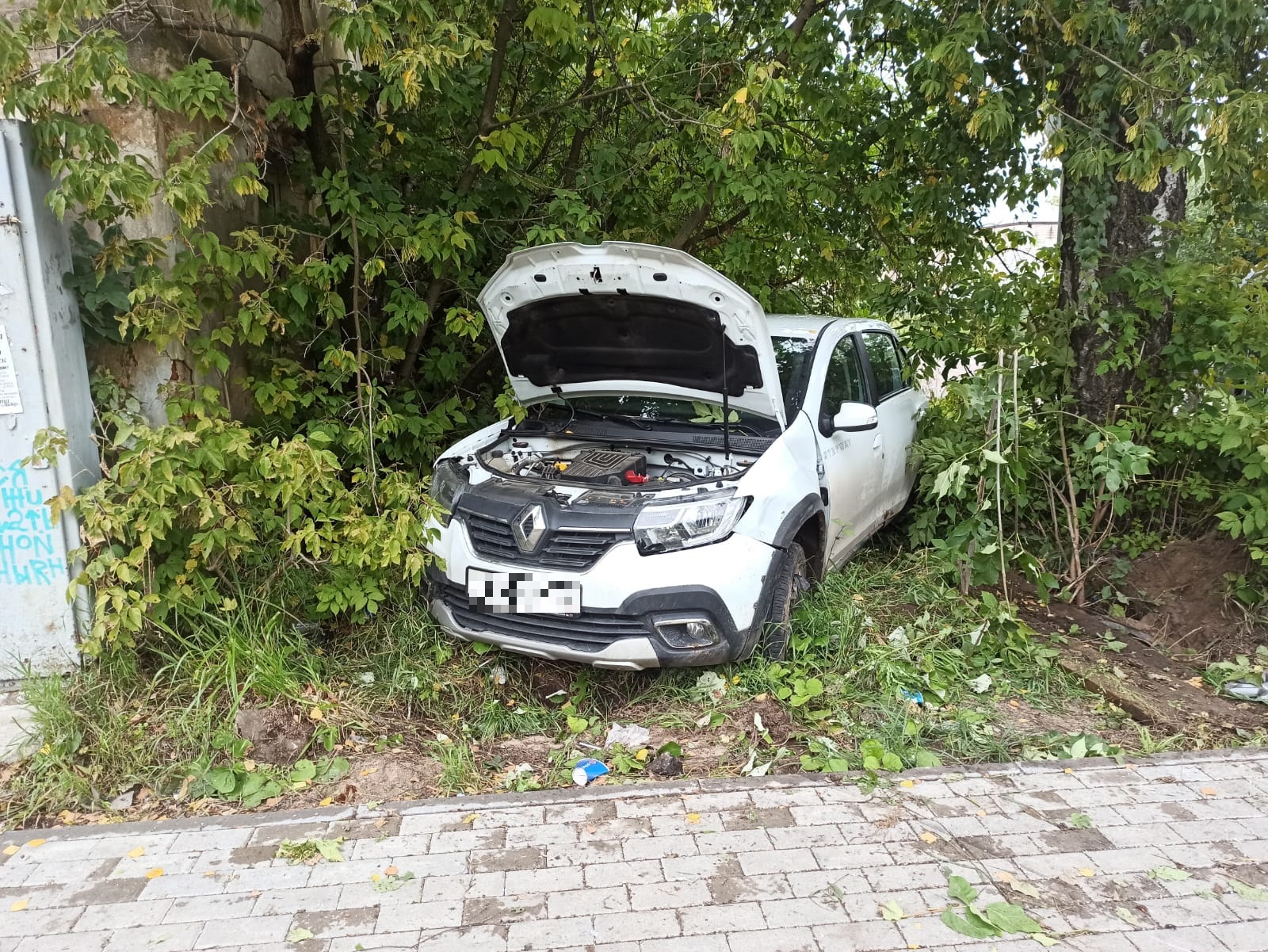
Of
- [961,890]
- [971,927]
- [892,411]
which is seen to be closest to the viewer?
[971,927]

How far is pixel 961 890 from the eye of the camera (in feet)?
8.77

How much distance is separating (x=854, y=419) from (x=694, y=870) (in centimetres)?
246

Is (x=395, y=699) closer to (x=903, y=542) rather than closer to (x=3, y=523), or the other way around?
(x=3, y=523)

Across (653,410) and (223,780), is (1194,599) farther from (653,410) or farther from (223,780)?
(223,780)

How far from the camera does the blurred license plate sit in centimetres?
358

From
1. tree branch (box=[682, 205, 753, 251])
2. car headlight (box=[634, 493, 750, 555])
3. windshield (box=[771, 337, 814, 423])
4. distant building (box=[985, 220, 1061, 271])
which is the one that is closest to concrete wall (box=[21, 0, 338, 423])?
car headlight (box=[634, 493, 750, 555])

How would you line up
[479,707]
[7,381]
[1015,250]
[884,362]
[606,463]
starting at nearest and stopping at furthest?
[7,381]
[479,707]
[606,463]
[884,362]
[1015,250]

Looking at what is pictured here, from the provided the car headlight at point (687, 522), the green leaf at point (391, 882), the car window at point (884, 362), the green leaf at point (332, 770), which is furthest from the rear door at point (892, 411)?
the green leaf at point (391, 882)

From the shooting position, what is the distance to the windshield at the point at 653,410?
A: 14.0ft

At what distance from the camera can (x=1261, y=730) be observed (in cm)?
370

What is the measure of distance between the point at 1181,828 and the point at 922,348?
129 inches

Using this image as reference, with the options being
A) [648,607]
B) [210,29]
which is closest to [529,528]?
[648,607]

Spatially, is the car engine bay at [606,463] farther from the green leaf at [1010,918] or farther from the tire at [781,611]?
the green leaf at [1010,918]

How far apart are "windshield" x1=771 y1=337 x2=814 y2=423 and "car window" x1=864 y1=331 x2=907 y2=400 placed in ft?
2.85
